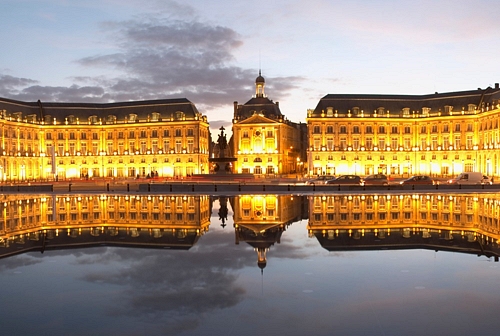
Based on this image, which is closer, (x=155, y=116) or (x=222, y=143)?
(x=222, y=143)

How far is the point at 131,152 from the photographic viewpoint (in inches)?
4011

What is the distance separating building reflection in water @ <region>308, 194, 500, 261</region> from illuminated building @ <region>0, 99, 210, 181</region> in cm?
7398

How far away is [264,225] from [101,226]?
20.7 ft

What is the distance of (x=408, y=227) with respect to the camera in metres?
19.0

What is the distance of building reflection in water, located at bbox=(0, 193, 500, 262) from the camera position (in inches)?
634

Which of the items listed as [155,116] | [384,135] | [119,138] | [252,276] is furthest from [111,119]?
[252,276]

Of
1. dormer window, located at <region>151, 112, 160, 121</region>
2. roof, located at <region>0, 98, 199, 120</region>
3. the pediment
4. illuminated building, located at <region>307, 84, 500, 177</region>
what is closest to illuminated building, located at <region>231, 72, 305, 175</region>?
the pediment

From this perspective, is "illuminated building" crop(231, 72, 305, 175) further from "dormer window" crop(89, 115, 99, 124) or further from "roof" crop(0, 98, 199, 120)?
"dormer window" crop(89, 115, 99, 124)

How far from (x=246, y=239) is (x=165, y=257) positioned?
3783 millimetres

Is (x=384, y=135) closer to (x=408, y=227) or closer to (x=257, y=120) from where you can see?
(x=257, y=120)

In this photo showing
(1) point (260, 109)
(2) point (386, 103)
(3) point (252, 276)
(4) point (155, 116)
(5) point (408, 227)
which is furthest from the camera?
(4) point (155, 116)

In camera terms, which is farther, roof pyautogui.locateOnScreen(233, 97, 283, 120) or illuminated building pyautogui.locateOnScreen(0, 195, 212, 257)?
roof pyautogui.locateOnScreen(233, 97, 283, 120)

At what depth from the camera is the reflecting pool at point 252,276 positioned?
8.62 m

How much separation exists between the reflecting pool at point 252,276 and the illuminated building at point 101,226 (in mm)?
82
